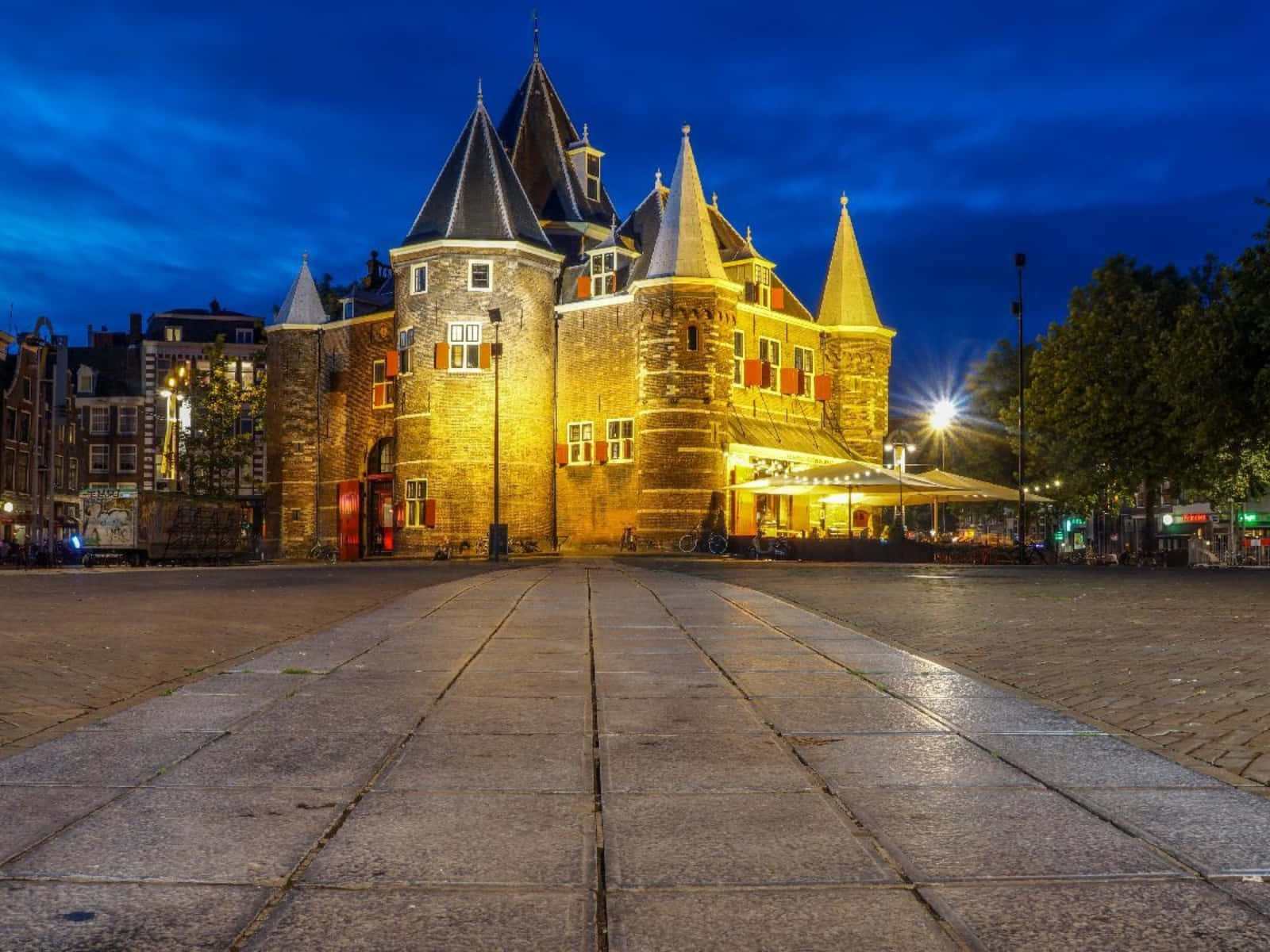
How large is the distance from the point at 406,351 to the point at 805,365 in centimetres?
1607

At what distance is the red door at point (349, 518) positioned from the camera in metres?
52.6

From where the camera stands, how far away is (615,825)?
172 inches

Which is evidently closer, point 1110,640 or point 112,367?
point 1110,640

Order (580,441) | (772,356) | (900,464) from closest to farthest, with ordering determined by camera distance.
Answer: (900,464) < (580,441) < (772,356)


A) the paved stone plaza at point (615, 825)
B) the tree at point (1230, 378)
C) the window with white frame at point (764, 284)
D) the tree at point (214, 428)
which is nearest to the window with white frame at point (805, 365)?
the window with white frame at point (764, 284)

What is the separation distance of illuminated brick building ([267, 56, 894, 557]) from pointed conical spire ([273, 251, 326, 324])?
3.58 meters

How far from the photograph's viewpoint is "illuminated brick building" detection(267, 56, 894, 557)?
4438 centimetres

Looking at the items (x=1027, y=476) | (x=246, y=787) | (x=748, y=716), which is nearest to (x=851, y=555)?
(x=1027, y=476)

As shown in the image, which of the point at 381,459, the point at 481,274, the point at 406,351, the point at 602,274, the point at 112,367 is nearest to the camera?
the point at 481,274

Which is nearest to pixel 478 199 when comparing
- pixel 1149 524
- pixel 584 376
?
pixel 584 376

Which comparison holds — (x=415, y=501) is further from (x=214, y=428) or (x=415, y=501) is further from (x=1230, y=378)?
(x=1230, y=378)

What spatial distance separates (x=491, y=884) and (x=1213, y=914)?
1.95 m

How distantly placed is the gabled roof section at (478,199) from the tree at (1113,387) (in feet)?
63.7

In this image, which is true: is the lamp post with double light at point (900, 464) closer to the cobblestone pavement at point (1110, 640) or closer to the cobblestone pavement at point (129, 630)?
the cobblestone pavement at point (1110, 640)
